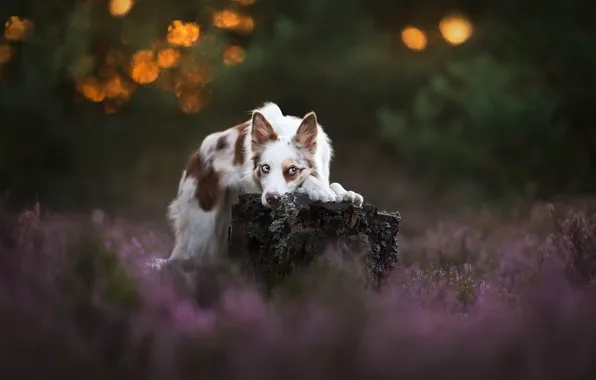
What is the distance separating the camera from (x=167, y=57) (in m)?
16.2

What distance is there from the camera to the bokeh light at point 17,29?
12672mm

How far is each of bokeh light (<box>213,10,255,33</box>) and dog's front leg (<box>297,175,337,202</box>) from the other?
11659 mm

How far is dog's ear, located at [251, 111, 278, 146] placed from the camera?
559 cm

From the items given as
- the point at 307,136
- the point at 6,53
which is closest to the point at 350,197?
the point at 307,136

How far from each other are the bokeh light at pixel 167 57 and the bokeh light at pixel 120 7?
111cm

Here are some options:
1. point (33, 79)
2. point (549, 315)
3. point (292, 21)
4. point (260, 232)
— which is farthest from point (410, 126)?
point (549, 315)

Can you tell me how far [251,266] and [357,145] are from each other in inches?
462

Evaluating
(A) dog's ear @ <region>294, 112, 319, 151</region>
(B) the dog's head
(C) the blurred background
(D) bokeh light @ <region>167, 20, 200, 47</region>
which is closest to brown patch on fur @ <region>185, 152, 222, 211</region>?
(B) the dog's head

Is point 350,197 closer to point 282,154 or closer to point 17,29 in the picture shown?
point 282,154

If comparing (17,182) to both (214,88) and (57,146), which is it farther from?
(214,88)

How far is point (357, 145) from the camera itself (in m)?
16.4

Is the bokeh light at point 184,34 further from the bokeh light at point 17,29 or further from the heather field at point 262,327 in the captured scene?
the heather field at point 262,327

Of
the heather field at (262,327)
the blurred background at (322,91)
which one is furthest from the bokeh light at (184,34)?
the heather field at (262,327)

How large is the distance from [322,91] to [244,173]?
34.0 ft
